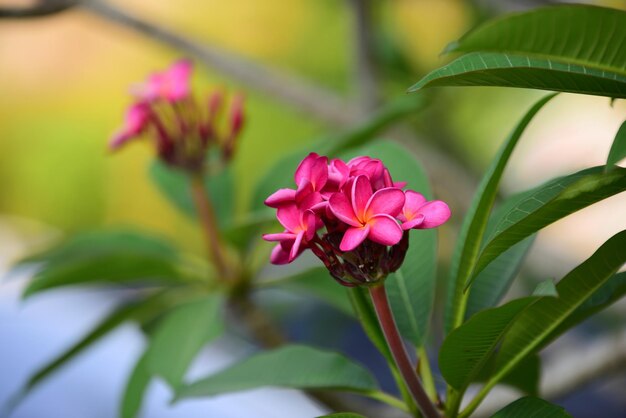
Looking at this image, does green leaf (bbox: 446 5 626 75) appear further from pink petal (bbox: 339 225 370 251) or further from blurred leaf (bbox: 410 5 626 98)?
pink petal (bbox: 339 225 370 251)

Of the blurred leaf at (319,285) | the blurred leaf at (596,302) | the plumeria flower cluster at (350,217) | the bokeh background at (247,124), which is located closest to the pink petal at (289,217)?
the plumeria flower cluster at (350,217)

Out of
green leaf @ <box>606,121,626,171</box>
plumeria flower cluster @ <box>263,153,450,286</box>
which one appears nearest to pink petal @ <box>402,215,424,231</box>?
plumeria flower cluster @ <box>263,153,450,286</box>

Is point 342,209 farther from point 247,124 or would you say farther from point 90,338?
point 247,124

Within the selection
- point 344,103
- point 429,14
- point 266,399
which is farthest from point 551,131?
point 266,399

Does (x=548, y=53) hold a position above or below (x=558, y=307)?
above

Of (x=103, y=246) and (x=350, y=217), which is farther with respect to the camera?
(x=103, y=246)

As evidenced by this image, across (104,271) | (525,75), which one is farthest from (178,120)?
(525,75)

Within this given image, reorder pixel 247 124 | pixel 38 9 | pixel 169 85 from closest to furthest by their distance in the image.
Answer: pixel 169 85 → pixel 38 9 → pixel 247 124
